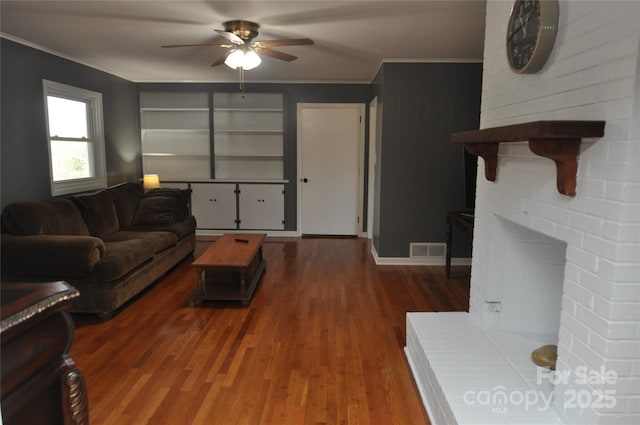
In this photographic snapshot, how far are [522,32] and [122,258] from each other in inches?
126

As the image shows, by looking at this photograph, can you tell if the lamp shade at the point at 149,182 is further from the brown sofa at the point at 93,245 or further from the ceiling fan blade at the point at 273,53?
the ceiling fan blade at the point at 273,53

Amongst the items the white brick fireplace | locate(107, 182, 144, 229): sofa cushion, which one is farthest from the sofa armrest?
the white brick fireplace

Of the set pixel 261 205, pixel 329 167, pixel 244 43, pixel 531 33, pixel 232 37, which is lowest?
pixel 261 205

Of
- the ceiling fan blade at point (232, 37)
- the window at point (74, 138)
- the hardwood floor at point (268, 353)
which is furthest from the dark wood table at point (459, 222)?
the window at point (74, 138)

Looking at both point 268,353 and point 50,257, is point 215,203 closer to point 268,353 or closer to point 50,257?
point 50,257

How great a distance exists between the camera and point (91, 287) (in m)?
3.39

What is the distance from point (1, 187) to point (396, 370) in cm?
367

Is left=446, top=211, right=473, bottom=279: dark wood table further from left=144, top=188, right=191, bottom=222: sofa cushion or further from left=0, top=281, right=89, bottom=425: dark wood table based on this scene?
left=0, top=281, right=89, bottom=425: dark wood table

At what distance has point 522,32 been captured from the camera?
2029 millimetres

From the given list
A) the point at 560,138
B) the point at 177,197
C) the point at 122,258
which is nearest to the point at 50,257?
the point at 122,258

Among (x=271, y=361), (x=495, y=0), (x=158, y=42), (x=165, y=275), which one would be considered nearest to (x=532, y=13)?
(x=495, y=0)

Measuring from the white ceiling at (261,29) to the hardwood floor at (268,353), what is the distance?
232 cm

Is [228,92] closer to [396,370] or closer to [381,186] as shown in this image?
[381,186]

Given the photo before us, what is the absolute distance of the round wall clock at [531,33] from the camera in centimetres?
181
